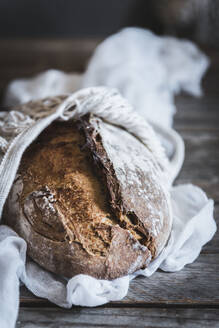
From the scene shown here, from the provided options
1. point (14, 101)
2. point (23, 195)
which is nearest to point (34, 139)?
point (23, 195)

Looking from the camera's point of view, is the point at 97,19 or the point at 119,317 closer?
the point at 119,317

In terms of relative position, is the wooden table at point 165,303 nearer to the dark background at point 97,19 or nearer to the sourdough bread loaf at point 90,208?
the sourdough bread loaf at point 90,208

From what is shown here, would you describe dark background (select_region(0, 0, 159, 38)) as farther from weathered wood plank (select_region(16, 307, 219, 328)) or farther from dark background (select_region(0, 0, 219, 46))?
weathered wood plank (select_region(16, 307, 219, 328))

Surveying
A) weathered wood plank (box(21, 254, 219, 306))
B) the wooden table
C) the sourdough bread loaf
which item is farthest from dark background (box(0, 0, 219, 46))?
weathered wood plank (box(21, 254, 219, 306))

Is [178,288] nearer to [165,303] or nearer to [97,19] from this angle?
[165,303]

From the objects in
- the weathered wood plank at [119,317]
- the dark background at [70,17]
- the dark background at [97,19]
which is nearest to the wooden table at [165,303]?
the weathered wood plank at [119,317]

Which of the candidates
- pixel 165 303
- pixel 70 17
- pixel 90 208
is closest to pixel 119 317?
pixel 165 303
